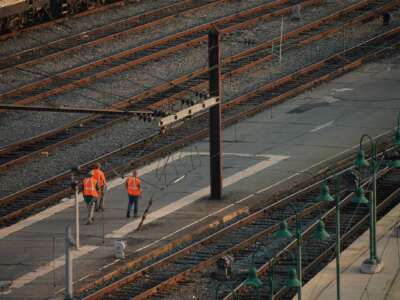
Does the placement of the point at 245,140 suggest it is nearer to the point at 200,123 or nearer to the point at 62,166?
the point at 200,123

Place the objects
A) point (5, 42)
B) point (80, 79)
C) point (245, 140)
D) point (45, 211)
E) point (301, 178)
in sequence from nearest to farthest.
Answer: point (45, 211)
point (301, 178)
point (245, 140)
point (80, 79)
point (5, 42)

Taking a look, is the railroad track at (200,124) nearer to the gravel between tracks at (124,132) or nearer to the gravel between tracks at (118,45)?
the gravel between tracks at (124,132)

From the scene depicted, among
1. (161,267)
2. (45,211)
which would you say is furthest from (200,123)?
(161,267)

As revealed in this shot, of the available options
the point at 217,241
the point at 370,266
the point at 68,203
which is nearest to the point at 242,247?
the point at 217,241

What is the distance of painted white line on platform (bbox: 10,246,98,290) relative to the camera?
1613 inches

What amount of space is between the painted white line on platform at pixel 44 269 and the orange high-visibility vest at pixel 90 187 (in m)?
2.33

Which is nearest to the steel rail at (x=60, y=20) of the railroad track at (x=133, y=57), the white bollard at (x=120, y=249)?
the railroad track at (x=133, y=57)

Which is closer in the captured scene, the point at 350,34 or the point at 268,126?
the point at 268,126

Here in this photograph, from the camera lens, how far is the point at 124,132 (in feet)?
182

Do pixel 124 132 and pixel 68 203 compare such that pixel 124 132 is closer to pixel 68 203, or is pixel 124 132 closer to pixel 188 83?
pixel 188 83

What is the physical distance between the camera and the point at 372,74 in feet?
206

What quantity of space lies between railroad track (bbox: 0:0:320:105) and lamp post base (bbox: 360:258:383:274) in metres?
17.6

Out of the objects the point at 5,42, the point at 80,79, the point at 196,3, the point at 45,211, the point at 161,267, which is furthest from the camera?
the point at 196,3

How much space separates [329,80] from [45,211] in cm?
1726
